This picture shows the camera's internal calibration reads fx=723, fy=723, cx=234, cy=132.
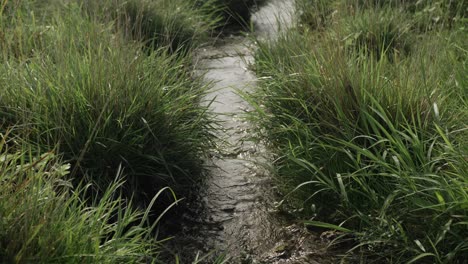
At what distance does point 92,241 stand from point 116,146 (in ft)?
3.79

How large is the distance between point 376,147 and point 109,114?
147 cm

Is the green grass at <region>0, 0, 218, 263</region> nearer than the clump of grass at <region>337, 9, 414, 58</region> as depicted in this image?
Yes

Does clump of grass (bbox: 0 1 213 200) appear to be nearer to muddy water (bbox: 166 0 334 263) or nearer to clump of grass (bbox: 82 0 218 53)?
muddy water (bbox: 166 0 334 263)

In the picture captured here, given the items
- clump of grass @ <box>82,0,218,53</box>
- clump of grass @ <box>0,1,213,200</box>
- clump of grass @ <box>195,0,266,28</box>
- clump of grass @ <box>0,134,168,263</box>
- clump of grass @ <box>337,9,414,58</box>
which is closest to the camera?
clump of grass @ <box>0,134,168,263</box>

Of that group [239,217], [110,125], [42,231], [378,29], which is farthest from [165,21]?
[42,231]

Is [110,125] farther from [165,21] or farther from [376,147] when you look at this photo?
[165,21]

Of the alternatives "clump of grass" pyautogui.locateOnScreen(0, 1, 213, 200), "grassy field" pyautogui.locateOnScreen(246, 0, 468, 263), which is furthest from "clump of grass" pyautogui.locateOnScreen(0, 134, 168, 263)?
"grassy field" pyautogui.locateOnScreen(246, 0, 468, 263)

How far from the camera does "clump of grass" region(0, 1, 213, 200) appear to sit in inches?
154

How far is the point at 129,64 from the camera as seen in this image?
4.23m

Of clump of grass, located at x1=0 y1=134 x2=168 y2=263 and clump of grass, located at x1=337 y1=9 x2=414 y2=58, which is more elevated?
clump of grass, located at x1=0 y1=134 x2=168 y2=263

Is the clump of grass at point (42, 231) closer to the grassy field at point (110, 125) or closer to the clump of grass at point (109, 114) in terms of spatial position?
the grassy field at point (110, 125)

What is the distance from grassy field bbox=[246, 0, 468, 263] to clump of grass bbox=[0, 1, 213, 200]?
0.59 meters

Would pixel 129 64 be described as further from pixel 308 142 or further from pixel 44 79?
pixel 308 142

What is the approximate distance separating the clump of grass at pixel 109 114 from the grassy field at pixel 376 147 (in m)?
0.59
